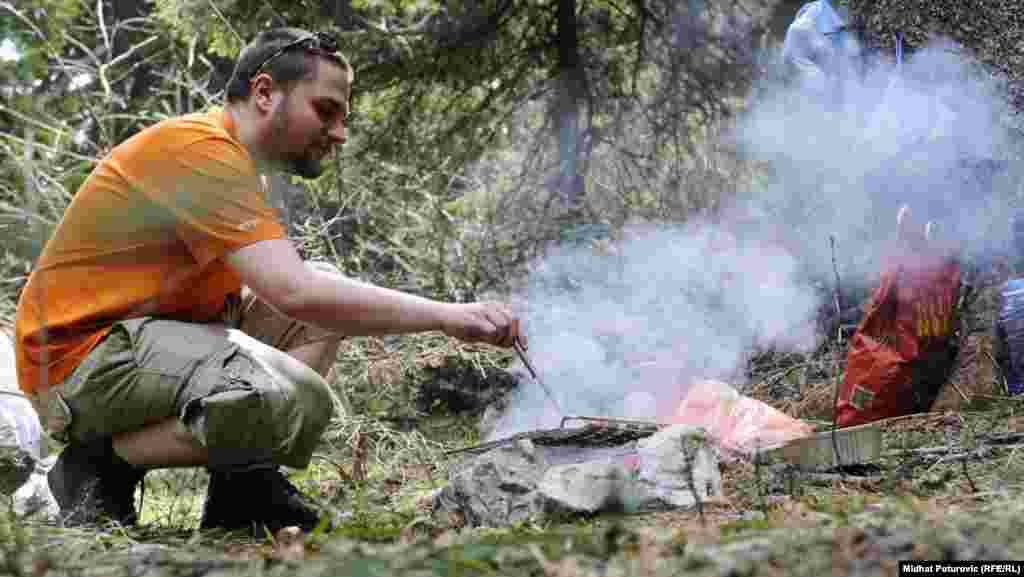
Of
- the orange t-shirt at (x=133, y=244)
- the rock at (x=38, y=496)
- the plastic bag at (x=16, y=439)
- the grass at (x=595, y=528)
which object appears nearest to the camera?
the grass at (x=595, y=528)

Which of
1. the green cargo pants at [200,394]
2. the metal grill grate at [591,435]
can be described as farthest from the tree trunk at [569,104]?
the green cargo pants at [200,394]

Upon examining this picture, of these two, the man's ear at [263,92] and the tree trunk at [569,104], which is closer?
the man's ear at [263,92]

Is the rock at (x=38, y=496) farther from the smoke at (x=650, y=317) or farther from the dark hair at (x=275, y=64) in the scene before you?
the smoke at (x=650, y=317)

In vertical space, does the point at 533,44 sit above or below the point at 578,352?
above

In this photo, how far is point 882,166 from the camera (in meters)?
5.36

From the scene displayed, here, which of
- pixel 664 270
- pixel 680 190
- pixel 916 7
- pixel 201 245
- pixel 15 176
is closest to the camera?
pixel 201 245

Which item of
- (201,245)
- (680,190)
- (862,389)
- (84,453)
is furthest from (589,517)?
(680,190)

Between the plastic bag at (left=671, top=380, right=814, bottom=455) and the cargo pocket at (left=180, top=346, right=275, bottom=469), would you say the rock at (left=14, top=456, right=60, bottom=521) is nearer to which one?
the cargo pocket at (left=180, top=346, right=275, bottom=469)

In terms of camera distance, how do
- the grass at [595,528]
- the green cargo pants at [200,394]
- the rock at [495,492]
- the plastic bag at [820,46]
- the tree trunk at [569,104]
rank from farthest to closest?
1. the tree trunk at [569,104]
2. the plastic bag at [820,46]
3. the green cargo pants at [200,394]
4. the rock at [495,492]
5. the grass at [595,528]

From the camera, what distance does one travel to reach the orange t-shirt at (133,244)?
322cm

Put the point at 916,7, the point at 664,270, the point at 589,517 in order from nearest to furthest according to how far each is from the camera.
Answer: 1. the point at 589,517
2. the point at 916,7
3. the point at 664,270

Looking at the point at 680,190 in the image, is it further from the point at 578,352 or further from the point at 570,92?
the point at 578,352

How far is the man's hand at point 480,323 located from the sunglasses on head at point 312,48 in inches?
38.3

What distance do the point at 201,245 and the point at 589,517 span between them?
50.7 inches
